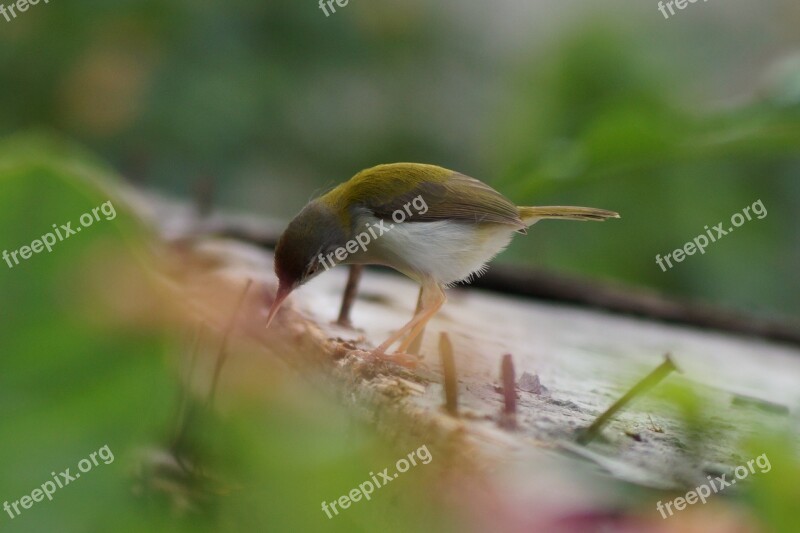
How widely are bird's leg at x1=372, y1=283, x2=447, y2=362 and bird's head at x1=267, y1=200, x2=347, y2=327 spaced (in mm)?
69

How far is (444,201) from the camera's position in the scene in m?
0.73

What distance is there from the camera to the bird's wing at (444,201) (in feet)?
2.30

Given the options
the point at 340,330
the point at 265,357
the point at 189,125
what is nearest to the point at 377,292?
the point at 340,330

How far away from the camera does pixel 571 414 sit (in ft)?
1.33

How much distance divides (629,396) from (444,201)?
1.28 ft

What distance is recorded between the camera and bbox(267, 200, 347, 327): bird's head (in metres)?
0.60
